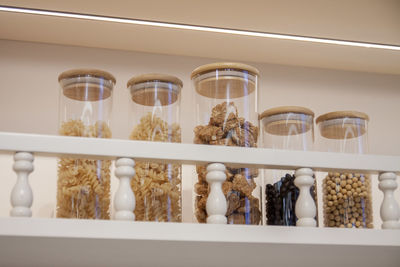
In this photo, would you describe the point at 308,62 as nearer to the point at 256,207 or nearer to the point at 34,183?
the point at 256,207

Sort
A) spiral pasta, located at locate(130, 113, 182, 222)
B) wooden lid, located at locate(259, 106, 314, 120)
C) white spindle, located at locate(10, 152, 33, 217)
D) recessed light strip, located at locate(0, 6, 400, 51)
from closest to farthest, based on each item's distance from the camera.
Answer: white spindle, located at locate(10, 152, 33, 217) < spiral pasta, located at locate(130, 113, 182, 222) < wooden lid, located at locate(259, 106, 314, 120) < recessed light strip, located at locate(0, 6, 400, 51)

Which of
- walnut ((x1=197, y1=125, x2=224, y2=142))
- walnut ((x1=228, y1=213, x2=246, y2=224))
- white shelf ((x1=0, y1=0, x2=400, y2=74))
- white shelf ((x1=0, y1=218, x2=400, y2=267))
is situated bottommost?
white shelf ((x1=0, y1=218, x2=400, y2=267))

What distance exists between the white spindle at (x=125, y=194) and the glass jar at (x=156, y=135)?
0.06m

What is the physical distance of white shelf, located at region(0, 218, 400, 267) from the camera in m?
0.88

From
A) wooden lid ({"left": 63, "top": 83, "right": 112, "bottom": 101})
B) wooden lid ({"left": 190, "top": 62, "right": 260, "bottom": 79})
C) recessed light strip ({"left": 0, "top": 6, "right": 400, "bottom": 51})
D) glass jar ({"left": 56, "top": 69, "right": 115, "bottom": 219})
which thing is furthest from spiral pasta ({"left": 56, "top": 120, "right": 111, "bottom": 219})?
recessed light strip ({"left": 0, "top": 6, "right": 400, "bottom": 51})

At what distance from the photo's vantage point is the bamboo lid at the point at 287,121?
112 centimetres

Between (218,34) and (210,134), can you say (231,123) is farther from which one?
(218,34)

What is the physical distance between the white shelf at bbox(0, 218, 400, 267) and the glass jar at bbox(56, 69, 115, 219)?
6cm

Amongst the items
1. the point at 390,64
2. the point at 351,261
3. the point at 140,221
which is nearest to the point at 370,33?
the point at 390,64

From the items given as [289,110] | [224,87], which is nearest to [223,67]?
[224,87]

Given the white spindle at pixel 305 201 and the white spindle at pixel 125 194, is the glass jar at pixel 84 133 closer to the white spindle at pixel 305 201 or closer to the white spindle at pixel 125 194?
the white spindle at pixel 125 194

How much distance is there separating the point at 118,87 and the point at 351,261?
2.02ft

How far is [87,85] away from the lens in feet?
3.45

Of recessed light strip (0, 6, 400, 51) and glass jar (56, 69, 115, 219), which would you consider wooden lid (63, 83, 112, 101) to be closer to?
glass jar (56, 69, 115, 219)
